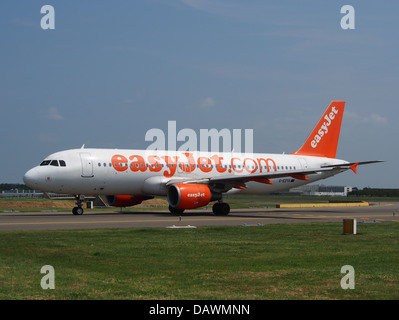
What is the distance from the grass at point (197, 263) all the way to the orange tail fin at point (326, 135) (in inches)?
1043

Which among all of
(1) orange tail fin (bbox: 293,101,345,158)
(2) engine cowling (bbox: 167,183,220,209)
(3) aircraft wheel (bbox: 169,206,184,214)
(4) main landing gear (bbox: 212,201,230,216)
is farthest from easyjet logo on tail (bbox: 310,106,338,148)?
(2) engine cowling (bbox: 167,183,220,209)

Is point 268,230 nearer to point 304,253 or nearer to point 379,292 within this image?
point 304,253

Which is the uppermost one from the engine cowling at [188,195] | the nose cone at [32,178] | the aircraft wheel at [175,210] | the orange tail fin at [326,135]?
the orange tail fin at [326,135]

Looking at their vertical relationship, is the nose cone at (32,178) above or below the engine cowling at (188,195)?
→ above

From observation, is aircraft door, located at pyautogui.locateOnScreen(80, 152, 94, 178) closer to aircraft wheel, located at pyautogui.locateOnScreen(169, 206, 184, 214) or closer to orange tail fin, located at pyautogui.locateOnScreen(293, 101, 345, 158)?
aircraft wheel, located at pyautogui.locateOnScreen(169, 206, 184, 214)

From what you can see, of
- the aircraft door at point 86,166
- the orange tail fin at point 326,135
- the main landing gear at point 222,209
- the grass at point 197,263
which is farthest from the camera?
the orange tail fin at point 326,135

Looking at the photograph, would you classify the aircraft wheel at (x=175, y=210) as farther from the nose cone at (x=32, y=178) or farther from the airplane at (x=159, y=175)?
the nose cone at (x=32, y=178)

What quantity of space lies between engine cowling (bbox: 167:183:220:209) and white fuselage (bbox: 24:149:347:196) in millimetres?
2099

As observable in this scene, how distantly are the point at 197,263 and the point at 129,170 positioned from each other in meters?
23.5

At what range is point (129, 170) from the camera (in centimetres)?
3759

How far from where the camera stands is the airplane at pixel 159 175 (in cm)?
3562

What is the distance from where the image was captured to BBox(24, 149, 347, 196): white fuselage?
3550 centimetres

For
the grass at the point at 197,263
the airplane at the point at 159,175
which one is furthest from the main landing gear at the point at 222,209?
the grass at the point at 197,263
